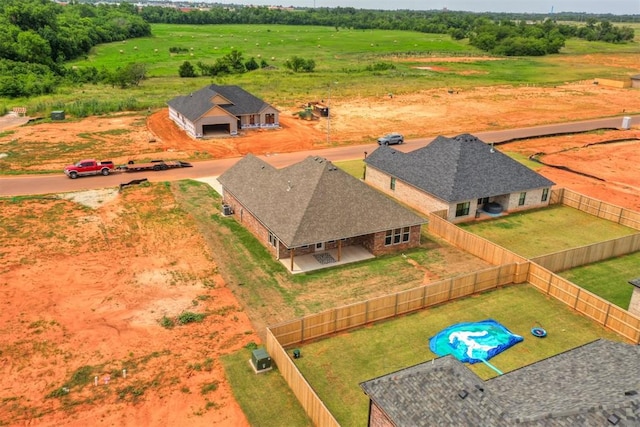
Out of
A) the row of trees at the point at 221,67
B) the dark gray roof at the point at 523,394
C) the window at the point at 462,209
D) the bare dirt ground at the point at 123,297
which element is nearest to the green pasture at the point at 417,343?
the bare dirt ground at the point at 123,297

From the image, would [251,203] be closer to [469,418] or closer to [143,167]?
[143,167]

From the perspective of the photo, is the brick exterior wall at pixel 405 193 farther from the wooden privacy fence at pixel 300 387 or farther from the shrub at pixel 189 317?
the wooden privacy fence at pixel 300 387

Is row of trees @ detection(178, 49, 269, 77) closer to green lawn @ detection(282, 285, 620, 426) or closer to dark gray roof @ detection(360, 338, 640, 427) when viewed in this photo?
green lawn @ detection(282, 285, 620, 426)

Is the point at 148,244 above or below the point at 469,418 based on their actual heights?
below

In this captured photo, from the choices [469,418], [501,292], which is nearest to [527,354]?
[501,292]

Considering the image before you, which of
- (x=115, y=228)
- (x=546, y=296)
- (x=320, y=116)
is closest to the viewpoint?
(x=546, y=296)

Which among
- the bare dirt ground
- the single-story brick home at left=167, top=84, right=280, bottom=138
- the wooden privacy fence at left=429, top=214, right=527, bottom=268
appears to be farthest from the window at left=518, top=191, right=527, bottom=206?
the single-story brick home at left=167, top=84, right=280, bottom=138

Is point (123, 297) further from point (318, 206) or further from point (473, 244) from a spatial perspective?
point (473, 244)
